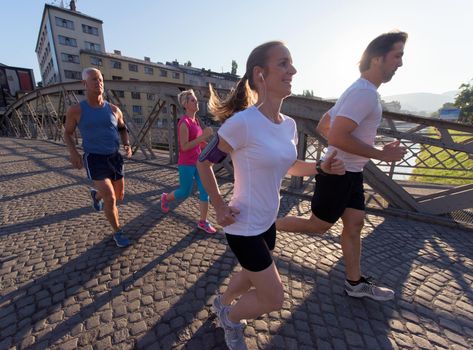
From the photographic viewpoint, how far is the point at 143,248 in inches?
120

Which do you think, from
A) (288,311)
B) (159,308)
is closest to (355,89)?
(288,311)

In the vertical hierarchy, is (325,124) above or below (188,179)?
above

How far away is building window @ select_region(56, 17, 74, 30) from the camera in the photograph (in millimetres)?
42656

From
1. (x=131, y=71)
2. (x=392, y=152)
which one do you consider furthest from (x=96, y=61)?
(x=392, y=152)

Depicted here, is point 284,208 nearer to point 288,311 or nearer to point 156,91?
point 288,311

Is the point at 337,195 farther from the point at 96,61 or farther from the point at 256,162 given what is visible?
the point at 96,61

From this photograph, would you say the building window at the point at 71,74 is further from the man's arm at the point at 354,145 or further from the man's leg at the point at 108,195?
the man's arm at the point at 354,145

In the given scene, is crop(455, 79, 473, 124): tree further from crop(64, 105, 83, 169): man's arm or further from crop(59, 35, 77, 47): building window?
crop(59, 35, 77, 47): building window

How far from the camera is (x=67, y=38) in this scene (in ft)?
143

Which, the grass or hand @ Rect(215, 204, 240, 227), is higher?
hand @ Rect(215, 204, 240, 227)

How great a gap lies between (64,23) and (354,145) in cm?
5725

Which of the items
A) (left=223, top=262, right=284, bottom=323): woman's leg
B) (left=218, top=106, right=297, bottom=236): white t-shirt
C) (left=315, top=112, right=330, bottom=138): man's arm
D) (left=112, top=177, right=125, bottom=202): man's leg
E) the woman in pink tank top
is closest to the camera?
(left=218, top=106, right=297, bottom=236): white t-shirt

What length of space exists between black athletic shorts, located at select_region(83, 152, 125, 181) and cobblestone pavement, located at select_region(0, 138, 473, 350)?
88 cm

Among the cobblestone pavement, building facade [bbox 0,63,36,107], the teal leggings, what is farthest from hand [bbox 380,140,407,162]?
building facade [bbox 0,63,36,107]
